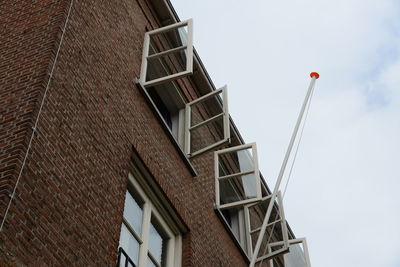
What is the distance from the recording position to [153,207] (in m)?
11.9

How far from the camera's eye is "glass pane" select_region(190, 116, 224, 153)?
15230 millimetres

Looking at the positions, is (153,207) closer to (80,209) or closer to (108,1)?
(80,209)

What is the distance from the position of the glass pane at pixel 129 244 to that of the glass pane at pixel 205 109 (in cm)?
542

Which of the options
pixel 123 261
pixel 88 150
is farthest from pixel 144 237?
pixel 88 150

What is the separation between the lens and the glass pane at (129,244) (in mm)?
10367

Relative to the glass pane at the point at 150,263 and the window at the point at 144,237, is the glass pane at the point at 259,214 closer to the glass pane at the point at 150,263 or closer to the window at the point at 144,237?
the window at the point at 144,237

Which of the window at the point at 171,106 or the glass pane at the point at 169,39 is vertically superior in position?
the glass pane at the point at 169,39

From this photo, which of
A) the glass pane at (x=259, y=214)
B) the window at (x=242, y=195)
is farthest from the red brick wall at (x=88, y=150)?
the glass pane at (x=259, y=214)

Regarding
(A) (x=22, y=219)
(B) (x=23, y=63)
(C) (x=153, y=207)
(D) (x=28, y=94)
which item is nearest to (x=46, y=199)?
(A) (x=22, y=219)

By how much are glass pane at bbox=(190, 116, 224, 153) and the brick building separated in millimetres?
56

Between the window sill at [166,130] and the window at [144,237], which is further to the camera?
the window sill at [166,130]

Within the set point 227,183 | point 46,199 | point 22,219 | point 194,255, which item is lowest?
point 22,219

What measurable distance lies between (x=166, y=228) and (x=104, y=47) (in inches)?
128

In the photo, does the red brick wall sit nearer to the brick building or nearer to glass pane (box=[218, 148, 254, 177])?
the brick building
